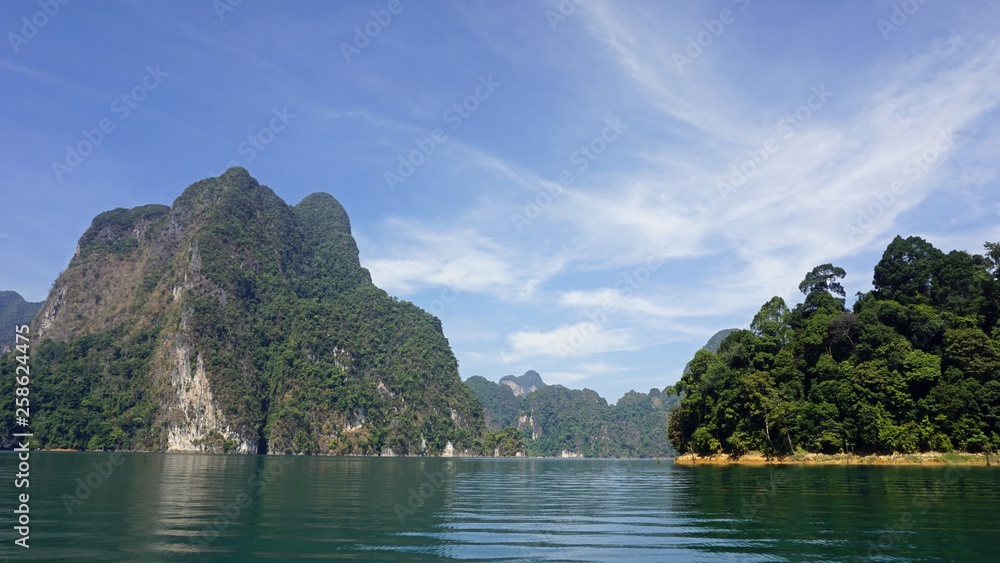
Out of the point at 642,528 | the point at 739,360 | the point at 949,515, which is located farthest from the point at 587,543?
the point at 739,360

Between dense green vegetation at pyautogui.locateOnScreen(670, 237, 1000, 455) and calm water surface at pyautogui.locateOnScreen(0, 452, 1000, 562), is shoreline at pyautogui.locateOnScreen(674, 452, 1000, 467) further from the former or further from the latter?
calm water surface at pyautogui.locateOnScreen(0, 452, 1000, 562)

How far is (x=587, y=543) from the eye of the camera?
20594 millimetres

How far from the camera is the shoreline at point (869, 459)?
66.2 metres

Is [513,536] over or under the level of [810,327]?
under

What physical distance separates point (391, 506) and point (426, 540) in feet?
36.6

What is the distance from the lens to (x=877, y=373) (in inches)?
2913

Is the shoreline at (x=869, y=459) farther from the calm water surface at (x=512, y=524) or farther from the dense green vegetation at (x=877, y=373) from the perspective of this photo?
the calm water surface at (x=512, y=524)

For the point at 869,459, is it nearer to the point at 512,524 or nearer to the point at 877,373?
the point at 877,373

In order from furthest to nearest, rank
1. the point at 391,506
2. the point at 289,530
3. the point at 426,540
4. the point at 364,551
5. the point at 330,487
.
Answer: the point at 330,487
the point at 391,506
the point at 289,530
the point at 426,540
the point at 364,551

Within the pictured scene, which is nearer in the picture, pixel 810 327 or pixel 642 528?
pixel 642 528

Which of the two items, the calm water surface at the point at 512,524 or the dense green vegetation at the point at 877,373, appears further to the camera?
the dense green vegetation at the point at 877,373

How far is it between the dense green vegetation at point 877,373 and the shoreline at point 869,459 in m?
1.02

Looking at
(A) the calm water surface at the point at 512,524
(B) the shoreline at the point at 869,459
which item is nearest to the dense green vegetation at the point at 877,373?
(B) the shoreline at the point at 869,459

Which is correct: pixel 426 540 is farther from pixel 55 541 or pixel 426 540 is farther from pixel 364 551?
pixel 55 541
